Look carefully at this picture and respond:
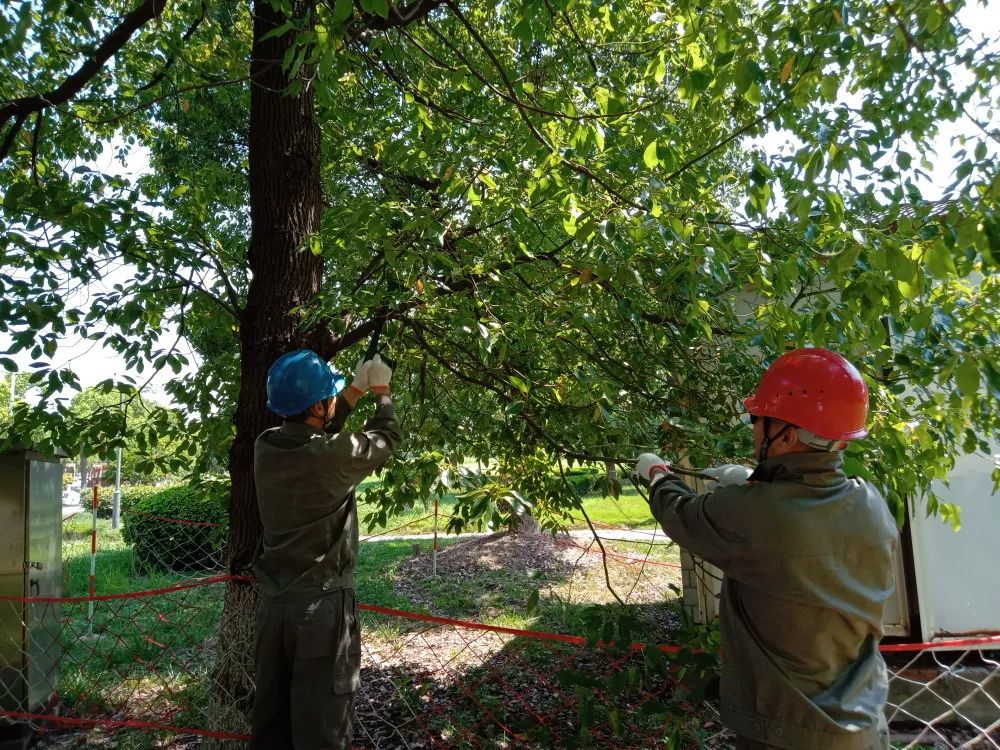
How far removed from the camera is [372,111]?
535cm

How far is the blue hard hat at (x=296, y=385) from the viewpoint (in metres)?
2.87

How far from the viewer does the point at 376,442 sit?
2783mm

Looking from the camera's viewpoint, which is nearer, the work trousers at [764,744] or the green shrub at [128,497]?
the work trousers at [764,744]

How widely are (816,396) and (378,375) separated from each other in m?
1.80

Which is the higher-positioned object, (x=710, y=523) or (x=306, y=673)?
(x=710, y=523)

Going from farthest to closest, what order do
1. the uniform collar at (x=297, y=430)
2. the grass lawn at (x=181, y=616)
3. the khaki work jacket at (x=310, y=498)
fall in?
the grass lawn at (x=181, y=616) < the uniform collar at (x=297, y=430) < the khaki work jacket at (x=310, y=498)

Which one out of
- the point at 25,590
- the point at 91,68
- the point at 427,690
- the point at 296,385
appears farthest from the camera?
the point at 427,690

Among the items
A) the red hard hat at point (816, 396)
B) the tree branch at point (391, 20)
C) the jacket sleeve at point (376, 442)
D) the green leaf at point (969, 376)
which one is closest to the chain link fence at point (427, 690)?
the jacket sleeve at point (376, 442)

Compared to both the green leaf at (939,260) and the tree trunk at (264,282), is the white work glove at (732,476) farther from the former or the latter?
the tree trunk at (264,282)

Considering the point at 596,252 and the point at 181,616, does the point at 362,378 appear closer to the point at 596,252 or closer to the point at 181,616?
the point at 596,252

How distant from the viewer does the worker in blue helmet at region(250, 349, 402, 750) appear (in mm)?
2711

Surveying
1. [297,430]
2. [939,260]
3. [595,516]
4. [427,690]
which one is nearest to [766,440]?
[939,260]

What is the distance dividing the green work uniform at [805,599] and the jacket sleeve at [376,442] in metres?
1.27

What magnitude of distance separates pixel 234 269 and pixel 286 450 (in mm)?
3707
